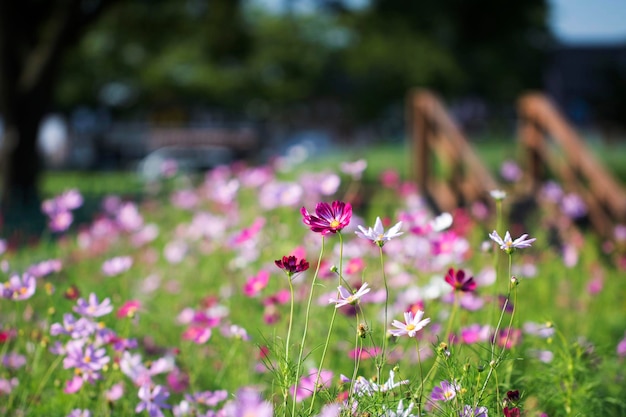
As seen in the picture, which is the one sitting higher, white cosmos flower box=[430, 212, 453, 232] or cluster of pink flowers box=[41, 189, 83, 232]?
white cosmos flower box=[430, 212, 453, 232]

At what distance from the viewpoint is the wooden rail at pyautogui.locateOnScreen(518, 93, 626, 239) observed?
235 inches

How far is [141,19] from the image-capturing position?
47.5 feet

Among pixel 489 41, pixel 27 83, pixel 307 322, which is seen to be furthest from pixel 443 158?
pixel 489 41

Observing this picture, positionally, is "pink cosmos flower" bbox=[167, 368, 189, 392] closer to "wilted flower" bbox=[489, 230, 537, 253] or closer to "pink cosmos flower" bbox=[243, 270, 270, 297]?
"pink cosmos flower" bbox=[243, 270, 270, 297]

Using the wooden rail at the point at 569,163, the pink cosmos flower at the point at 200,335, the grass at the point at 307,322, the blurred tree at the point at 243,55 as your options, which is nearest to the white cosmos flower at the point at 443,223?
the grass at the point at 307,322

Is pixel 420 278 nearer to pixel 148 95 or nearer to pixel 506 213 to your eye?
pixel 506 213

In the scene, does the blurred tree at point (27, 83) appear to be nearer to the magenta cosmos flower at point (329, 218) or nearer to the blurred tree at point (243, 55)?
the blurred tree at point (243, 55)

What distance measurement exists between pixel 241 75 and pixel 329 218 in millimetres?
31666

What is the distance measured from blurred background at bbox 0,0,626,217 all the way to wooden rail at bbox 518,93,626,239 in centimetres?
228

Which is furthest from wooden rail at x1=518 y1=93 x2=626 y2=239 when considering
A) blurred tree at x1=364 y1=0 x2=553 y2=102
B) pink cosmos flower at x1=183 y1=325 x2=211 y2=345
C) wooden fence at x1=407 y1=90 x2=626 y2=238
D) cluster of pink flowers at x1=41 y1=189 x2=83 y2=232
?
blurred tree at x1=364 y1=0 x2=553 y2=102

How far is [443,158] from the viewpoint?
7117 millimetres

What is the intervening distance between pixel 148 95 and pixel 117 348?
32.3 m

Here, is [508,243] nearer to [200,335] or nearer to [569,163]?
[200,335]

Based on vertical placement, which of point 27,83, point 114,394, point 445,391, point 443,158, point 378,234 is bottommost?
point 27,83
